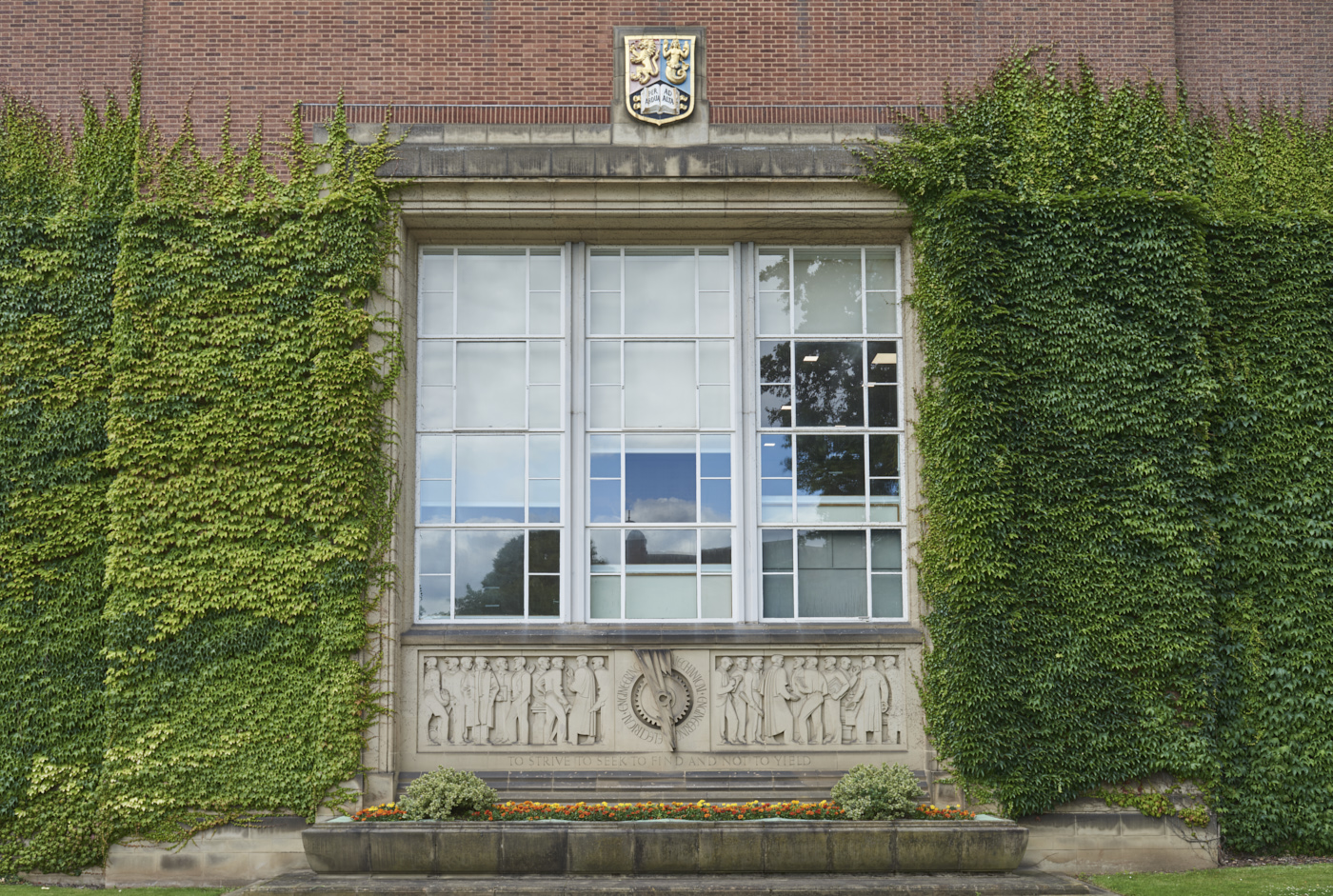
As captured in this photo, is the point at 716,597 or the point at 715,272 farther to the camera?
the point at 715,272

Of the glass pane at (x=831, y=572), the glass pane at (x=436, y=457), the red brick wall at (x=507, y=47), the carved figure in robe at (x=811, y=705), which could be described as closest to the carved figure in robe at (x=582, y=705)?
the carved figure in robe at (x=811, y=705)

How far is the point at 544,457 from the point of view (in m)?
11.6

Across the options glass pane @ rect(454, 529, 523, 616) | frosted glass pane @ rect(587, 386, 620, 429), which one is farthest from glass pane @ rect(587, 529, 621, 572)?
frosted glass pane @ rect(587, 386, 620, 429)

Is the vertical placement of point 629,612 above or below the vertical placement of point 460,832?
above

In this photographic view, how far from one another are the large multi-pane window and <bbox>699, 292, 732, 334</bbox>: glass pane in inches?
0.7

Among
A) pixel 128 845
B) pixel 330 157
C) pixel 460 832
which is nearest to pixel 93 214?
pixel 330 157

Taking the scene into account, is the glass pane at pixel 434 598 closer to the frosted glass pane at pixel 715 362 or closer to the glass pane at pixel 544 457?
the glass pane at pixel 544 457

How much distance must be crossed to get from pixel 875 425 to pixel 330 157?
6.37m

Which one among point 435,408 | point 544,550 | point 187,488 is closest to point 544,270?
point 435,408

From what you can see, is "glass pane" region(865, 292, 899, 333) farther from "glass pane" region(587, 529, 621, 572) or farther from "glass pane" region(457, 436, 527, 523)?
"glass pane" region(457, 436, 527, 523)

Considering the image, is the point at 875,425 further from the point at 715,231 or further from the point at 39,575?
the point at 39,575

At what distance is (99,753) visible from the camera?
10.6 meters

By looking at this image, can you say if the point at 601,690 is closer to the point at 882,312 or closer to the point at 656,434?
the point at 656,434

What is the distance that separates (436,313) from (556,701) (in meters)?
4.30
